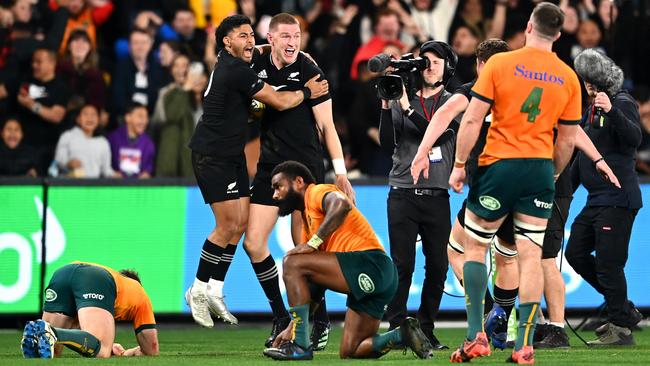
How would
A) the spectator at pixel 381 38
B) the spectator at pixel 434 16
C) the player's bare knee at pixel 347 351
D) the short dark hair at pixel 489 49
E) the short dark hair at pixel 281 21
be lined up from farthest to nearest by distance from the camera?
the spectator at pixel 434 16, the spectator at pixel 381 38, the short dark hair at pixel 281 21, the short dark hair at pixel 489 49, the player's bare knee at pixel 347 351

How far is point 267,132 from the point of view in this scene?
11.3 meters

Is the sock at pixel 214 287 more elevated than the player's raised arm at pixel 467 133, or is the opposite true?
the player's raised arm at pixel 467 133

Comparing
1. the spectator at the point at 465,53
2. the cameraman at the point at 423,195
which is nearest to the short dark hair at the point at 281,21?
the cameraman at the point at 423,195

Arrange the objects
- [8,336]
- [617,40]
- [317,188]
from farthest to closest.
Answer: [617,40], [8,336], [317,188]

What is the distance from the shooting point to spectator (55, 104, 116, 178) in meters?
15.4

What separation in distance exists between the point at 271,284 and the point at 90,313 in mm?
1736

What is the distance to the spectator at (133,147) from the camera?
15469mm

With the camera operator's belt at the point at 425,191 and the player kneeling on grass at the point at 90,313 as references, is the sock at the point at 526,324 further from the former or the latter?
the player kneeling on grass at the point at 90,313

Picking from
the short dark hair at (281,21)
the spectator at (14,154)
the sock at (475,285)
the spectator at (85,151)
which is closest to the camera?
the sock at (475,285)

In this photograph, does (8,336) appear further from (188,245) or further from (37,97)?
(37,97)

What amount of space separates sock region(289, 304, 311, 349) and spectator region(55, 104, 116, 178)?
20.8 ft

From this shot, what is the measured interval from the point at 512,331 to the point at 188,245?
464 centimetres

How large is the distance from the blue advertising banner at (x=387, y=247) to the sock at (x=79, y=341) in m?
4.12

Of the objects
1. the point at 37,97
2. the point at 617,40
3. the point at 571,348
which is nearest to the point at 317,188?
the point at 571,348
